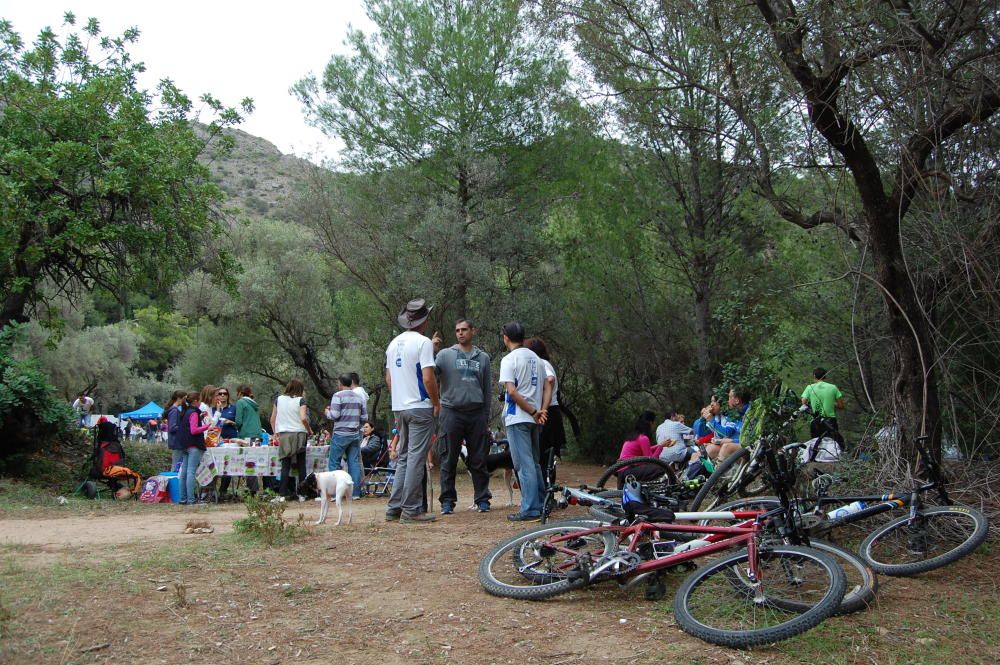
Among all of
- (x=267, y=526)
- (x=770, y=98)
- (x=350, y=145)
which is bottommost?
(x=267, y=526)

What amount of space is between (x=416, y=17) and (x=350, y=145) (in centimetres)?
315

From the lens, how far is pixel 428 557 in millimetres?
5637

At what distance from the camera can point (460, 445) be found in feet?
26.1

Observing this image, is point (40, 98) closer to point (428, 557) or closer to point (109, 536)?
point (109, 536)

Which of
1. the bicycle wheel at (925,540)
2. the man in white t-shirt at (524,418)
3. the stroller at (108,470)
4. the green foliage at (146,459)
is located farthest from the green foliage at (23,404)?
the bicycle wheel at (925,540)

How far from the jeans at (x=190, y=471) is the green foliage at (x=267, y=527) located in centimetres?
476

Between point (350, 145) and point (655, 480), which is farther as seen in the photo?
point (350, 145)

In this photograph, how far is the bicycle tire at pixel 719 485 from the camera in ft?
19.3

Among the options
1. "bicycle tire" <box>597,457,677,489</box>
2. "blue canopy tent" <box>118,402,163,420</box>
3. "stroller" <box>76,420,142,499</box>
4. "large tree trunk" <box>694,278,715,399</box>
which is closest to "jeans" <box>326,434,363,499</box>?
"stroller" <box>76,420,142,499</box>

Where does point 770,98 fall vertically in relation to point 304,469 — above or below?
above

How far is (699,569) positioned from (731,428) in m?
5.89

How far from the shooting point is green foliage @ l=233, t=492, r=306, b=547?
633 cm

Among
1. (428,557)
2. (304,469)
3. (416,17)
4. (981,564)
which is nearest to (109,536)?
(428,557)

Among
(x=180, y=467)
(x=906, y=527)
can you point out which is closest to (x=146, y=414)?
(x=180, y=467)
